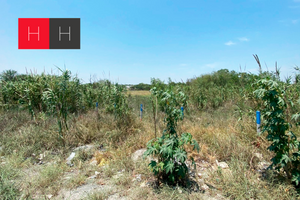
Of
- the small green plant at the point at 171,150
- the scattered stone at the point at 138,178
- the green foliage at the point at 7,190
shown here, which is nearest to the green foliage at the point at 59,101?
the green foliage at the point at 7,190

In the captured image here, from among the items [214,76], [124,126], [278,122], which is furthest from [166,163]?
[214,76]

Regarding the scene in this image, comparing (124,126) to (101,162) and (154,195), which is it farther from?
(154,195)

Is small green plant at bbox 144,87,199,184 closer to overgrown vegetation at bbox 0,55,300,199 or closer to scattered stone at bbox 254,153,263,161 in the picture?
overgrown vegetation at bbox 0,55,300,199

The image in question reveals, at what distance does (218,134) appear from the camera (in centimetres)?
376

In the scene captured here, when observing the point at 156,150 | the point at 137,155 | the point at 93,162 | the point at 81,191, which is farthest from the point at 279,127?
the point at 93,162

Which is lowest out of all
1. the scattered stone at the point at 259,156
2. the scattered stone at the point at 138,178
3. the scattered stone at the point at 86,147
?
the scattered stone at the point at 138,178

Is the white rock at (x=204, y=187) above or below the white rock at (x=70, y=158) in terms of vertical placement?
above

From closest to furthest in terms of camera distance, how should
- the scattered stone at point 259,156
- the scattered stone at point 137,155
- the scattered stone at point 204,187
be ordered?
the scattered stone at point 204,187 < the scattered stone at point 259,156 < the scattered stone at point 137,155

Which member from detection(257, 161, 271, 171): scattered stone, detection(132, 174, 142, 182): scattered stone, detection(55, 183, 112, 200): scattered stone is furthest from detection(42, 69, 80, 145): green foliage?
detection(257, 161, 271, 171): scattered stone

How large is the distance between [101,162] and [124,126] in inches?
67.0

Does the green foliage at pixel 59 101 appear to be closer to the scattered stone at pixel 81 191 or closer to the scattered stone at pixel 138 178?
the scattered stone at pixel 81 191

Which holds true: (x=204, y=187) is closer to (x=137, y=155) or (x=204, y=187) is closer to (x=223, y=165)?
(x=223, y=165)

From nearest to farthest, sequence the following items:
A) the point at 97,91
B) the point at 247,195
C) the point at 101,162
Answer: the point at 247,195 → the point at 101,162 → the point at 97,91

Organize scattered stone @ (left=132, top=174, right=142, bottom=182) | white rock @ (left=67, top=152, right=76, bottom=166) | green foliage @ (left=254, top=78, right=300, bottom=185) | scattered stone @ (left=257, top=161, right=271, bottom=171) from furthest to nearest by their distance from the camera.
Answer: white rock @ (left=67, top=152, right=76, bottom=166)
scattered stone @ (left=257, top=161, right=271, bottom=171)
scattered stone @ (left=132, top=174, right=142, bottom=182)
green foliage @ (left=254, top=78, right=300, bottom=185)
